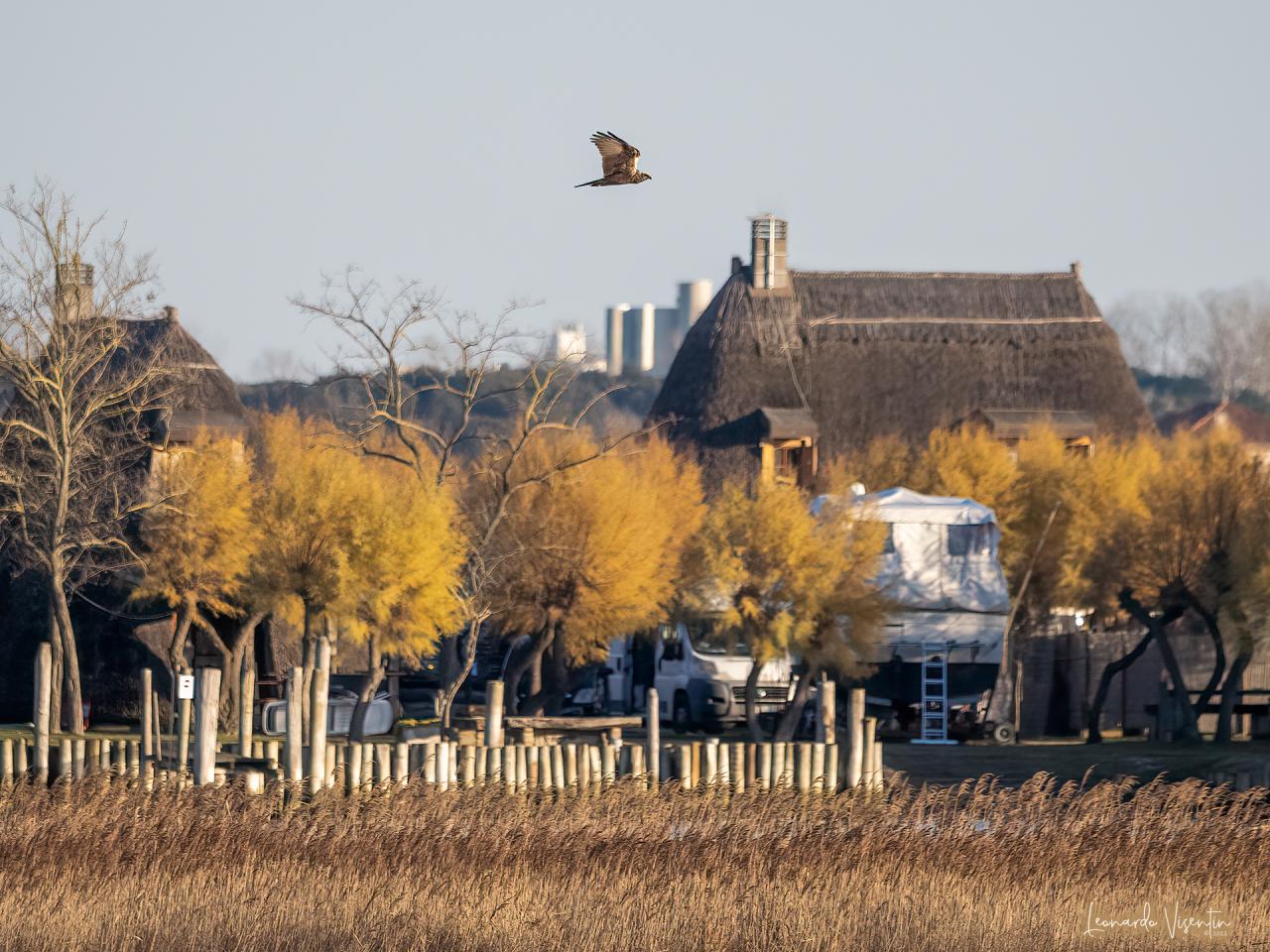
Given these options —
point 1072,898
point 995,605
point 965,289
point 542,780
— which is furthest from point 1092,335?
point 1072,898

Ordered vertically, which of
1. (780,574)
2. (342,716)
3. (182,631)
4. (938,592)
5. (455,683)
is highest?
(780,574)

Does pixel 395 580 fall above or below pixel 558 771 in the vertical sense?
above

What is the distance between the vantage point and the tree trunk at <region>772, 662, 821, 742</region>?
40875 millimetres

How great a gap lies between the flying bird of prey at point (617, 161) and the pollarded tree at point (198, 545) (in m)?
28.5

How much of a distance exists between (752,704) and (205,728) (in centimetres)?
1505

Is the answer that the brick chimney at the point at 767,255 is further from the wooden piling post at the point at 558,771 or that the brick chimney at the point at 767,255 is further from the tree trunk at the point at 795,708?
the wooden piling post at the point at 558,771

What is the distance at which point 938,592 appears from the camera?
149 ft

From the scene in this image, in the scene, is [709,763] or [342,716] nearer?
[709,763]

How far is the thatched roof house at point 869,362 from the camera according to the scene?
64812 millimetres

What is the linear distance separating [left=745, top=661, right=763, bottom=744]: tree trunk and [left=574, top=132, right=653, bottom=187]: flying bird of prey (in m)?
23.6

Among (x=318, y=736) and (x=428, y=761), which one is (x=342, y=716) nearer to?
(x=428, y=761)

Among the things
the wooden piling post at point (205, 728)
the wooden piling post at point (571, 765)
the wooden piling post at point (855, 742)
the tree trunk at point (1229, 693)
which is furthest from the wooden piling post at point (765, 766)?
the tree trunk at point (1229, 693)

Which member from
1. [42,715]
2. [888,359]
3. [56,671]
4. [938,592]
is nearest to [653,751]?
[42,715]

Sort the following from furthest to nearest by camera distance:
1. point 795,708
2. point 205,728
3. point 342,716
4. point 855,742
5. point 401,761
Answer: point 342,716 < point 795,708 < point 855,742 < point 401,761 < point 205,728
